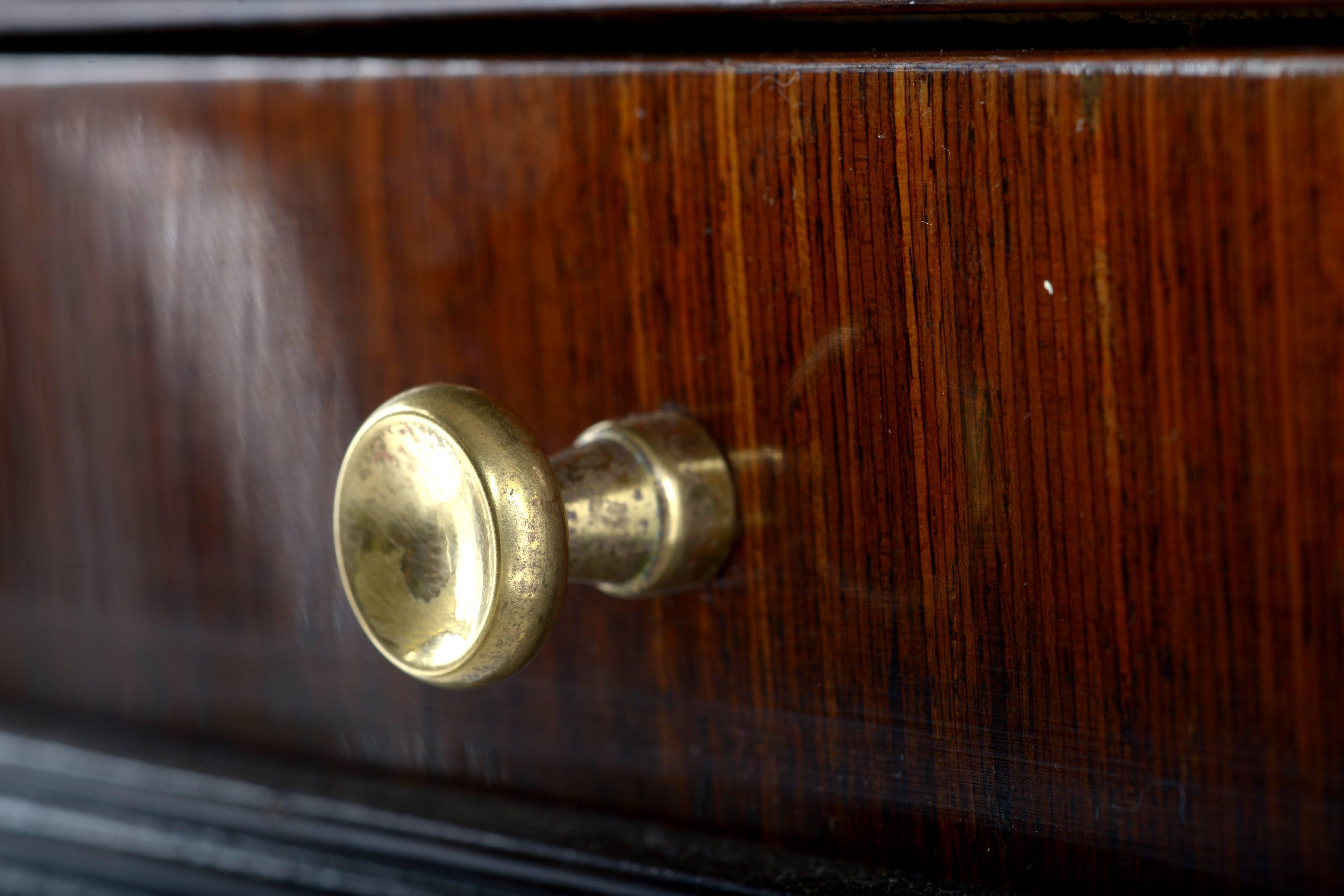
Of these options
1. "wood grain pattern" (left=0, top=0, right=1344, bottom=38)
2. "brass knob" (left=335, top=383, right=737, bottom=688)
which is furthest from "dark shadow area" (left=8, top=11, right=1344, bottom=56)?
"brass knob" (left=335, top=383, right=737, bottom=688)

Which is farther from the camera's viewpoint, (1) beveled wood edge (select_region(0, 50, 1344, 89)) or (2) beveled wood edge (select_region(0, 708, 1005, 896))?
(2) beveled wood edge (select_region(0, 708, 1005, 896))

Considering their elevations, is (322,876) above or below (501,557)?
below

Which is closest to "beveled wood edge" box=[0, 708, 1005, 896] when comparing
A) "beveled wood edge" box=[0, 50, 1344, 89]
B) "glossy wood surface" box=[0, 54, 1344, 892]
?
"glossy wood surface" box=[0, 54, 1344, 892]

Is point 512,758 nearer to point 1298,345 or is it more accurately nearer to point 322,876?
point 322,876

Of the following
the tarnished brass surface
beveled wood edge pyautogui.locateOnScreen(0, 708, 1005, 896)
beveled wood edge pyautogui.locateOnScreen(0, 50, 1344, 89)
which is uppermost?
beveled wood edge pyautogui.locateOnScreen(0, 50, 1344, 89)

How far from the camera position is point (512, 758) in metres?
0.42

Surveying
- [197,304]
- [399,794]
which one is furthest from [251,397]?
[399,794]

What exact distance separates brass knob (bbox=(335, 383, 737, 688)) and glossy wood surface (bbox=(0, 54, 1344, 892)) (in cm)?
6

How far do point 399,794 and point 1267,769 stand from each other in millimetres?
263

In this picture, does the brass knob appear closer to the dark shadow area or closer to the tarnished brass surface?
the tarnished brass surface

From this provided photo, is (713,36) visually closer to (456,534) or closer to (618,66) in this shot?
(618,66)

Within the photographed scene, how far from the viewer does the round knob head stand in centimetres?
30

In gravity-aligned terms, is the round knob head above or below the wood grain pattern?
below

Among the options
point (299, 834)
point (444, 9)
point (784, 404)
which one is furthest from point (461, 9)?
point (299, 834)
